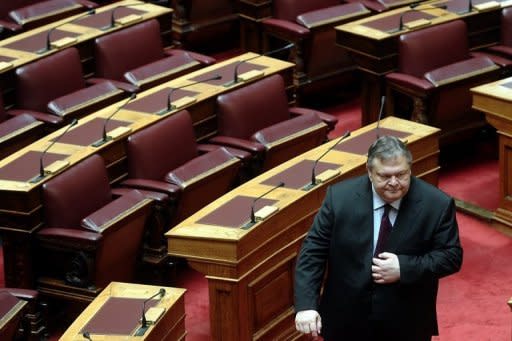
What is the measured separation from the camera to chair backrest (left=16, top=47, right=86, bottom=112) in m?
2.66

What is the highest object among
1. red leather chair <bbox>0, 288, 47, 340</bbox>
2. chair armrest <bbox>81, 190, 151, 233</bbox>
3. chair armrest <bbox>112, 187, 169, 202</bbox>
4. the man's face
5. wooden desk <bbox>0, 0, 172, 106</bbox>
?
the man's face

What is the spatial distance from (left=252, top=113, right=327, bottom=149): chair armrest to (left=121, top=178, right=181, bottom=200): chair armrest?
0.89ft

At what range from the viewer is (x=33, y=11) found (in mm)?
3137

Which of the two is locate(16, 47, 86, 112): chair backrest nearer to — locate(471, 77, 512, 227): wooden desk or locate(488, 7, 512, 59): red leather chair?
locate(471, 77, 512, 227): wooden desk

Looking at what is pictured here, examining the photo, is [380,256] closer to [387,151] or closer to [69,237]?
[387,151]

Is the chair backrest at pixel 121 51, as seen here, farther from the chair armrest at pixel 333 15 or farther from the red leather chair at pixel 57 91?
the chair armrest at pixel 333 15

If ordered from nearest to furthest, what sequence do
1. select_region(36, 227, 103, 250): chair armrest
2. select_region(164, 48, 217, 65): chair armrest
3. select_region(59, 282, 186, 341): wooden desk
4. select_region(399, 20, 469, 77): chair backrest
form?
select_region(59, 282, 186, 341): wooden desk → select_region(36, 227, 103, 250): chair armrest → select_region(399, 20, 469, 77): chair backrest → select_region(164, 48, 217, 65): chair armrest

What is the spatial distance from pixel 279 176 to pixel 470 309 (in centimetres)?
42

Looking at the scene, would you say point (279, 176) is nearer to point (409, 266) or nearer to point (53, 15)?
point (409, 266)

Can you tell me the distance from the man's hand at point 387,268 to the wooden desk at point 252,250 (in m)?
0.47

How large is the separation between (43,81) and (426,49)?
0.87 m

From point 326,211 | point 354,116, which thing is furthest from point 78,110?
point 326,211

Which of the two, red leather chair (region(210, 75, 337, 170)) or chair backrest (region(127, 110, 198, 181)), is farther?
red leather chair (region(210, 75, 337, 170))

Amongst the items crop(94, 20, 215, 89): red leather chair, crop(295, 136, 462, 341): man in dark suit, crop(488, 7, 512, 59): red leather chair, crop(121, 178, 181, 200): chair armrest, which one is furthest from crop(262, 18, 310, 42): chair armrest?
crop(295, 136, 462, 341): man in dark suit
